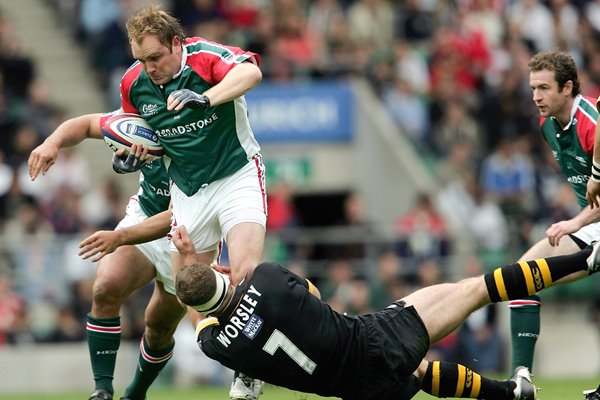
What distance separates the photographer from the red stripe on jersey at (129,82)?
367 inches

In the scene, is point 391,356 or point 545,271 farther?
point 545,271

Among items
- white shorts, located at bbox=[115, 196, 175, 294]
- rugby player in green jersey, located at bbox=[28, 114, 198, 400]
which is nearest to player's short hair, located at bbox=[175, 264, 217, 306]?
rugby player in green jersey, located at bbox=[28, 114, 198, 400]

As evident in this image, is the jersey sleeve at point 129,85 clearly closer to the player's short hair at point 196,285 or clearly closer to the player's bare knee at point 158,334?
the player's bare knee at point 158,334

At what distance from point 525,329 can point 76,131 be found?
339 cm

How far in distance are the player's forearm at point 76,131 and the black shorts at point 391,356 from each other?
2438 millimetres

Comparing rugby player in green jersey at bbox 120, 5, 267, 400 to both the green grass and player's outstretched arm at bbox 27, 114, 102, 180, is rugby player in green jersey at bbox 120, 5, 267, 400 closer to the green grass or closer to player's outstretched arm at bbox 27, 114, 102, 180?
player's outstretched arm at bbox 27, 114, 102, 180

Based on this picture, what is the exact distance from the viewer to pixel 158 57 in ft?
29.4

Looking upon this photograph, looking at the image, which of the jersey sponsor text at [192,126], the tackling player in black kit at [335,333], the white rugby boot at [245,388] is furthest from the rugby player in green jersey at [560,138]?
the jersey sponsor text at [192,126]

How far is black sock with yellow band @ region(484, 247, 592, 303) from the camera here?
27.8ft

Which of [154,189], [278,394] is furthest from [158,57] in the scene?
[278,394]

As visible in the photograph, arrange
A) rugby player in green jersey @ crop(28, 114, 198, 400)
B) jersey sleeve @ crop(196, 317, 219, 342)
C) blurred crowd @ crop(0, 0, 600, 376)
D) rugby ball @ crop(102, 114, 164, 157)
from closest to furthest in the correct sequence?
jersey sleeve @ crop(196, 317, 219, 342) → rugby ball @ crop(102, 114, 164, 157) → rugby player in green jersey @ crop(28, 114, 198, 400) → blurred crowd @ crop(0, 0, 600, 376)

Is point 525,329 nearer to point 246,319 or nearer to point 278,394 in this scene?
point 246,319

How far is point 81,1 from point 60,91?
1422mm

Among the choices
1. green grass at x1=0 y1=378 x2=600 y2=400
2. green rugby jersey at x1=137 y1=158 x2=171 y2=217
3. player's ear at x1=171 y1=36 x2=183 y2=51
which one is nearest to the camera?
player's ear at x1=171 y1=36 x2=183 y2=51
